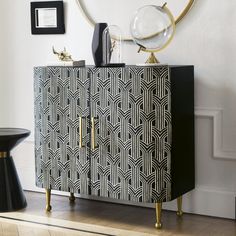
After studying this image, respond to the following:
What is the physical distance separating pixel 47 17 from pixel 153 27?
1003 mm

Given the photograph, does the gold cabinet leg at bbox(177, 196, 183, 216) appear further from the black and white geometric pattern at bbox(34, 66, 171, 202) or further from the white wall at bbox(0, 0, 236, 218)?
the black and white geometric pattern at bbox(34, 66, 171, 202)

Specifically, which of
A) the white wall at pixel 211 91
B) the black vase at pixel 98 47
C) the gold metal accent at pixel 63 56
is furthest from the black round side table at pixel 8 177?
the white wall at pixel 211 91

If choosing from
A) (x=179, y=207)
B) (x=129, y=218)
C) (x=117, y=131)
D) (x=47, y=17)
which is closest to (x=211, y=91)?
(x=117, y=131)

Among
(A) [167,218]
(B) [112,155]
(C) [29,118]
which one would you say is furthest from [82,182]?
(C) [29,118]

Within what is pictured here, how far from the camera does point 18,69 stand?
4.40 metres

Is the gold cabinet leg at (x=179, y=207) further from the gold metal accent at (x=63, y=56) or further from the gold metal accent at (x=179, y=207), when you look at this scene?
the gold metal accent at (x=63, y=56)

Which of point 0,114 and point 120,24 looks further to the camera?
point 0,114

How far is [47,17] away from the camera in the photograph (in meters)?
4.19

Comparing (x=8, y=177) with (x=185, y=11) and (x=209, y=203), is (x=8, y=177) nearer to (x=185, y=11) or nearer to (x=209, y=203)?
(x=209, y=203)

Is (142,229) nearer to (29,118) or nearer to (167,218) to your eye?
(167,218)

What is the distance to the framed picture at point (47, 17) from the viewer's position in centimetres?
413

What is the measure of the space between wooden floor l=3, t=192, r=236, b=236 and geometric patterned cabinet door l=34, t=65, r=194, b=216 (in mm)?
177

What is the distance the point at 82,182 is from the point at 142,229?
47 cm

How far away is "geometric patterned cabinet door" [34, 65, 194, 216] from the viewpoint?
3.37 metres
